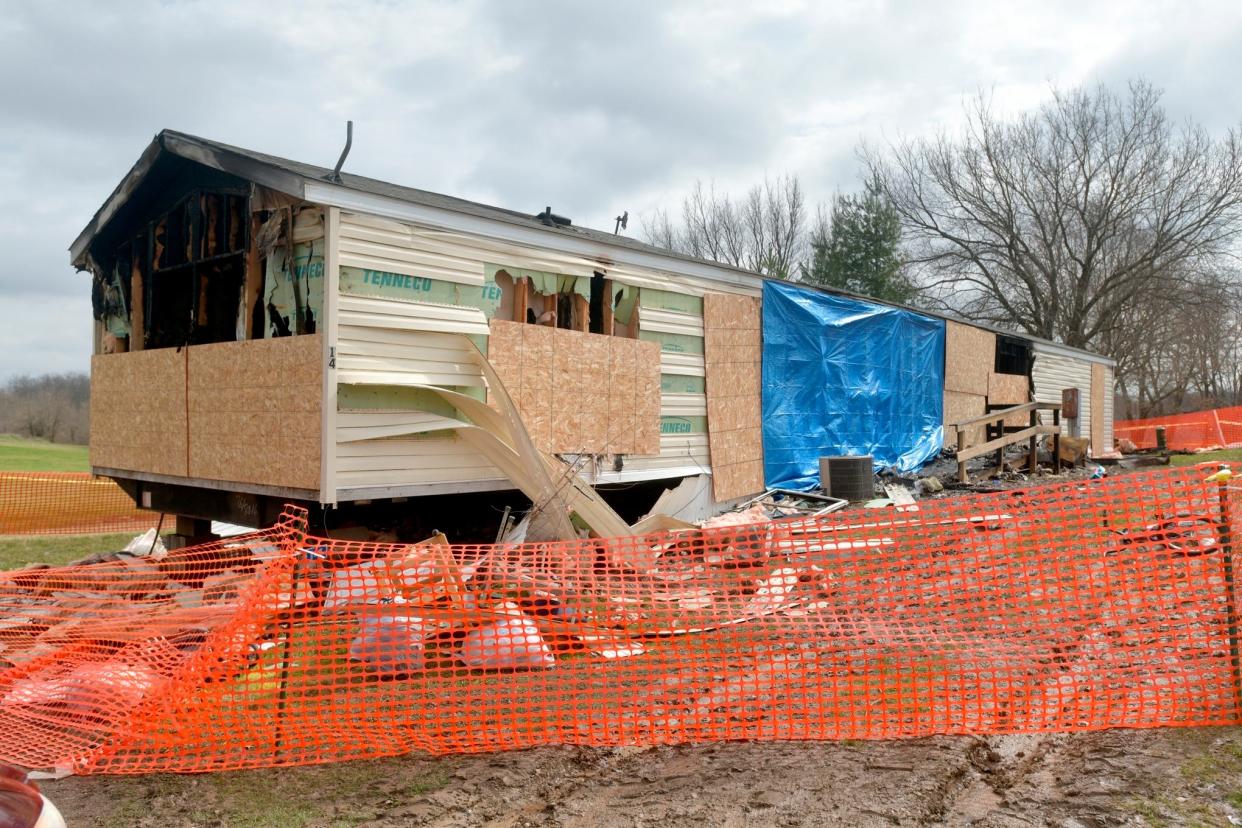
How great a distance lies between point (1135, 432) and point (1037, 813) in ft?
103

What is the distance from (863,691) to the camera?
4.20m

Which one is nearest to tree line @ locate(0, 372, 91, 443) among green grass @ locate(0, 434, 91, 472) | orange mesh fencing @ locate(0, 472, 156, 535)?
green grass @ locate(0, 434, 91, 472)

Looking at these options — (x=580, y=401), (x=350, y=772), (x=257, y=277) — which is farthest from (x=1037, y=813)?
(x=257, y=277)

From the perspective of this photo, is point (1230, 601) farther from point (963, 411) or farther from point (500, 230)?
point (963, 411)

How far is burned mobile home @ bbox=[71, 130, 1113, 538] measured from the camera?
664 cm

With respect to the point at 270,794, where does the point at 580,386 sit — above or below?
above

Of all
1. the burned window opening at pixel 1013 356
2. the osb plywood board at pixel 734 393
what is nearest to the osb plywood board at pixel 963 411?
the burned window opening at pixel 1013 356

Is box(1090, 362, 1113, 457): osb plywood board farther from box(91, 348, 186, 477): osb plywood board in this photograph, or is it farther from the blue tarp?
box(91, 348, 186, 477): osb plywood board

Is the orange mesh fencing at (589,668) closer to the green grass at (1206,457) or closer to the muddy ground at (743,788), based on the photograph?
the muddy ground at (743,788)

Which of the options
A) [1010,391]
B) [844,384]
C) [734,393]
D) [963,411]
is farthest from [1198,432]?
[734,393]

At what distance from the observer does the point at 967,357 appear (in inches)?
616

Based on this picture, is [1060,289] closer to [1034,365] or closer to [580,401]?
[1034,365]

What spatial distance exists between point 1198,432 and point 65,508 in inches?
1260

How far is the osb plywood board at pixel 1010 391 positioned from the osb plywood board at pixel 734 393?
320 inches
